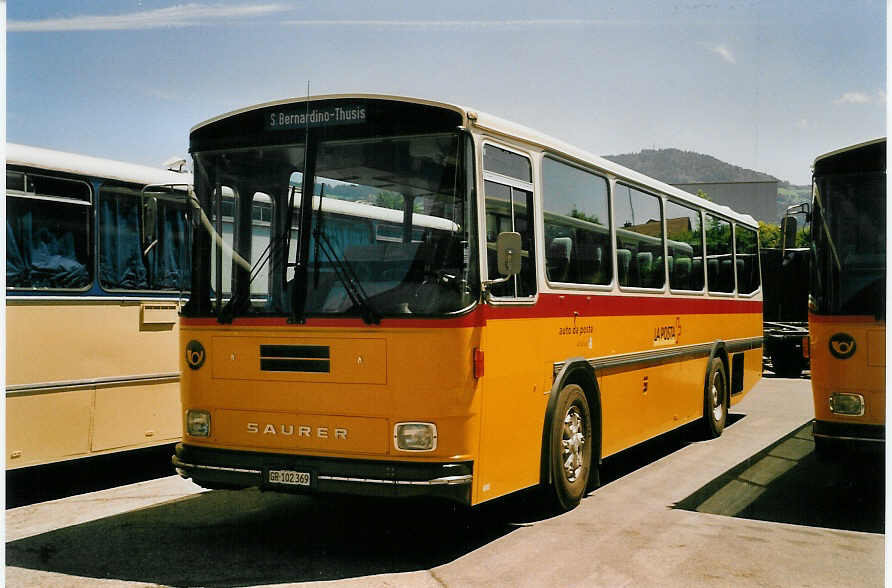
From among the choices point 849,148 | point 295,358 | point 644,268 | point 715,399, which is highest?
point 849,148

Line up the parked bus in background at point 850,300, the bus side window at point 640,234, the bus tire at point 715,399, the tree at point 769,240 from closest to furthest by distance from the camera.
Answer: the parked bus in background at point 850,300
the bus side window at point 640,234
the tree at point 769,240
the bus tire at point 715,399

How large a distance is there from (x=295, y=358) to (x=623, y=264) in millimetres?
3877

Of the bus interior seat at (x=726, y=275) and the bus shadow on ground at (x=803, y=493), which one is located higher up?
the bus interior seat at (x=726, y=275)

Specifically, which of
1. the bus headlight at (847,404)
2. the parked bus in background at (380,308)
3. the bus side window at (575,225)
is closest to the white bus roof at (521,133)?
the parked bus in background at (380,308)

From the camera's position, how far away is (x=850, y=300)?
7.65 metres

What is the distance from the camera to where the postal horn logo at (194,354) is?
22.5ft

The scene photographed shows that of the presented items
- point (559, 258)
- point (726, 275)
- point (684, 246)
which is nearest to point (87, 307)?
point (559, 258)

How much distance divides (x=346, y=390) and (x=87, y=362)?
343 centimetres

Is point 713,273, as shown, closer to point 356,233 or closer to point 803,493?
point 803,493

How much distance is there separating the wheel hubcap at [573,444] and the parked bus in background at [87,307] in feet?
10.8

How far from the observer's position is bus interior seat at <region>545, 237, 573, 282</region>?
750 centimetres

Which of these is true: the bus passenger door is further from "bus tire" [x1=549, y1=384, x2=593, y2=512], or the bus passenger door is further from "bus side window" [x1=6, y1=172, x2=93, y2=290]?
"bus side window" [x1=6, y1=172, x2=93, y2=290]

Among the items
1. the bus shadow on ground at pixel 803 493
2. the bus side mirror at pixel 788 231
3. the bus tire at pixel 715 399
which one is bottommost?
the bus shadow on ground at pixel 803 493

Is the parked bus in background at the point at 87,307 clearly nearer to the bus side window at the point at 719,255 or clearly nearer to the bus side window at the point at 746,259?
the bus side window at the point at 719,255
